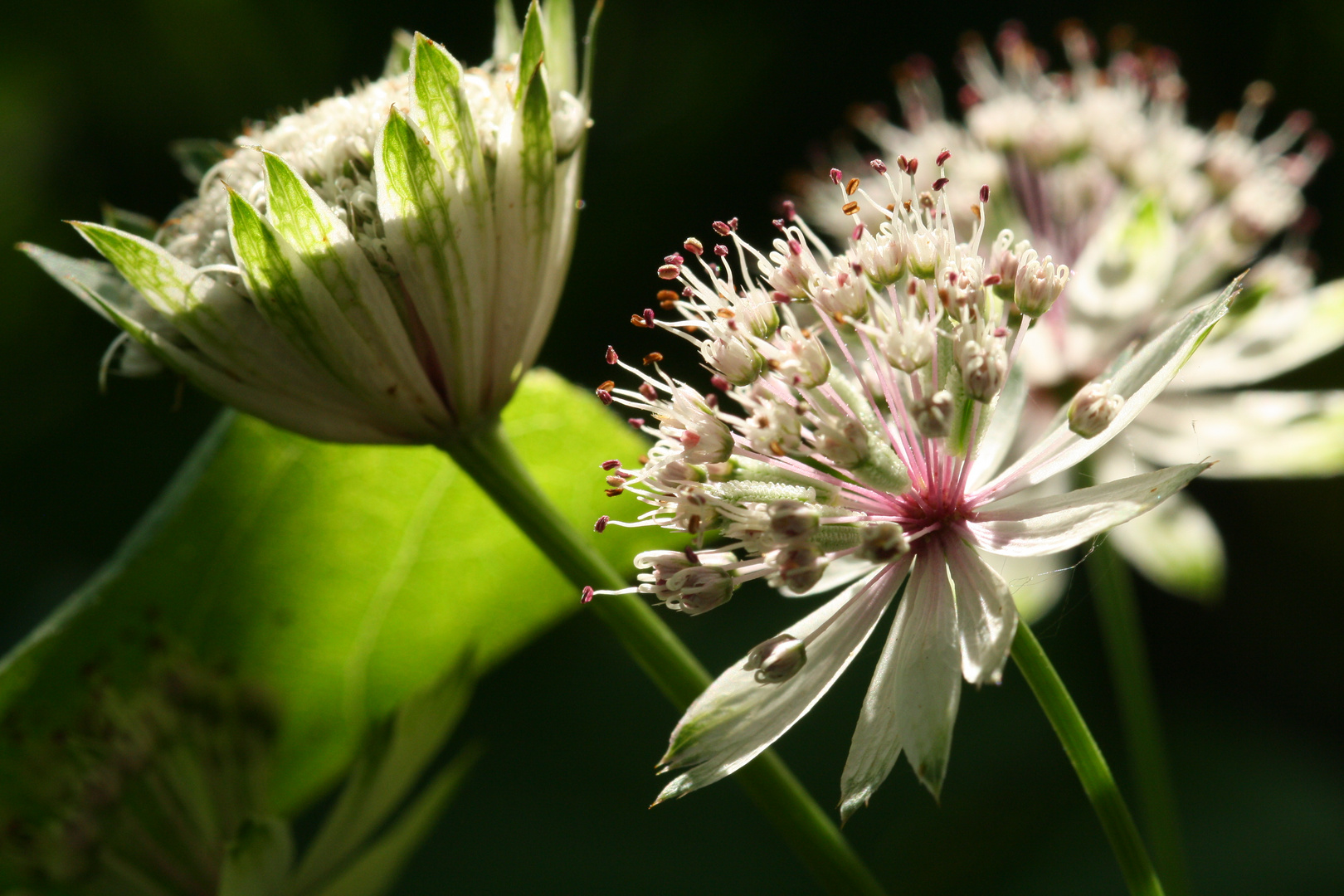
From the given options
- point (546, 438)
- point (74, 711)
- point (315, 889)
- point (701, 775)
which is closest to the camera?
point (701, 775)

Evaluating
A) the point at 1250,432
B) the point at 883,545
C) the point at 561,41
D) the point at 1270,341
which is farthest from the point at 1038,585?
the point at 561,41

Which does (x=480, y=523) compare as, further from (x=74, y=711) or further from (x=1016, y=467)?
(x=1016, y=467)

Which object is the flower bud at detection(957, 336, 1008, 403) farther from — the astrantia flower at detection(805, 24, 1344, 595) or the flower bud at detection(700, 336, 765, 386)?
the astrantia flower at detection(805, 24, 1344, 595)

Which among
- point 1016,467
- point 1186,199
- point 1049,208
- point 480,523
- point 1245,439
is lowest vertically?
point 1245,439

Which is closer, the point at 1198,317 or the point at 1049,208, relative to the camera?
the point at 1198,317

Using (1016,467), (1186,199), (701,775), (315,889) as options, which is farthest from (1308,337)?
(315,889)

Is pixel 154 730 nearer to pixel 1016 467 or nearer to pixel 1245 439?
pixel 1016 467

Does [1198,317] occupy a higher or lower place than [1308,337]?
higher

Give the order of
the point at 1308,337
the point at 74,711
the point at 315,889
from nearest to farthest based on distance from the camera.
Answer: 1. the point at 315,889
2. the point at 74,711
3. the point at 1308,337
